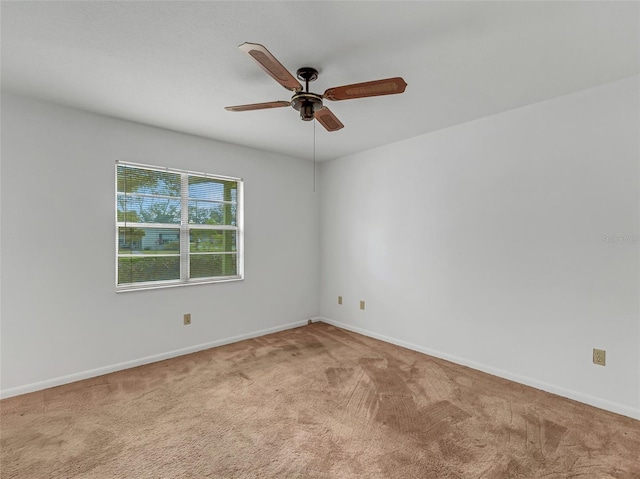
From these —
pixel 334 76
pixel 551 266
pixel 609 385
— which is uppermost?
pixel 334 76

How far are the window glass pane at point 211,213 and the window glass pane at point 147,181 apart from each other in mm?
252

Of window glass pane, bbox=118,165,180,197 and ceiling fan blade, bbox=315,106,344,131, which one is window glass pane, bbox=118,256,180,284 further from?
ceiling fan blade, bbox=315,106,344,131

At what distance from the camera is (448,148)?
11.1 ft

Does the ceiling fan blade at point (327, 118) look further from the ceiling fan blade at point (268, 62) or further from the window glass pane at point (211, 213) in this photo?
the window glass pane at point (211, 213)

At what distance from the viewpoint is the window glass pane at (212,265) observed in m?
3.73

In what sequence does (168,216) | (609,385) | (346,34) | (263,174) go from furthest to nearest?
(263,174)
(168,216)
(609,385)
(346,34)

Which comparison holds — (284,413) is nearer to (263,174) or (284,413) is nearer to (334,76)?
(334,76)

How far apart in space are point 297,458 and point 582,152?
3.01m

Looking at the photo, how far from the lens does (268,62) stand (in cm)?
157

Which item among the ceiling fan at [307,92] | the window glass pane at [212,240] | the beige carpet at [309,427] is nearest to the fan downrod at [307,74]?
the ceiling fan at [307,92]

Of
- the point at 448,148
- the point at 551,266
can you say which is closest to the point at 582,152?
the point at 551,266

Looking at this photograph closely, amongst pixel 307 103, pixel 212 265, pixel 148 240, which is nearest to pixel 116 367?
pixel 148 240

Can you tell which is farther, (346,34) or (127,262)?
(127,262)

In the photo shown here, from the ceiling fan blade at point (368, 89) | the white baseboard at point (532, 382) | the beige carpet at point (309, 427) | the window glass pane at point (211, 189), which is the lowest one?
the beige carpet at point (309, 427)
